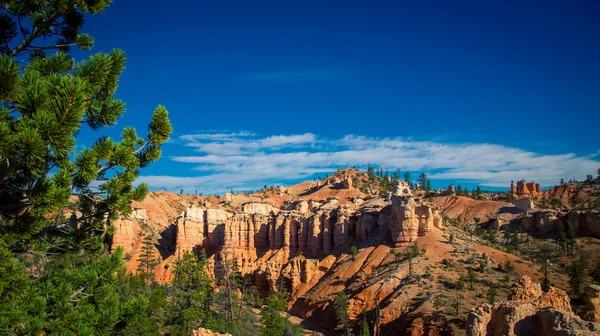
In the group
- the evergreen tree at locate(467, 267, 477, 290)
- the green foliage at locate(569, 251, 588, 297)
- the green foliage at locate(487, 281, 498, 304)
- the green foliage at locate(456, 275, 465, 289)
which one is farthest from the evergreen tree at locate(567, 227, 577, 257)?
the green foliage at locate(456, 275, 465, 289)

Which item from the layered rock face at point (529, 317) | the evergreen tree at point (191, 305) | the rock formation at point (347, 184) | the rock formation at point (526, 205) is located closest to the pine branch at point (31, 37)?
the layered rock face at point (529, 317)

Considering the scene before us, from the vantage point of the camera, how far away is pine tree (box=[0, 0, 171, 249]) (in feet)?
23.6

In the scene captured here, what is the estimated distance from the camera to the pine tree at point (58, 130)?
283 inches

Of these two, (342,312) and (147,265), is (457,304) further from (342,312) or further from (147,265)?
(147,265)

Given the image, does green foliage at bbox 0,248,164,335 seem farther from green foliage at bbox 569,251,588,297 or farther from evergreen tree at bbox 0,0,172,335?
green foliage at bbox 569,251,588,297

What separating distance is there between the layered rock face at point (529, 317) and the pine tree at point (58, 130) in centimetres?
1366

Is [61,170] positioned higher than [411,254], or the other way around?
[61,170]

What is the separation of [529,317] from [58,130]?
55.3 feet

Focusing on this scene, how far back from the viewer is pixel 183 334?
118 feet

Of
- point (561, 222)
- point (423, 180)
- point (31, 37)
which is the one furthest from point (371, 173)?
point (31, 37)

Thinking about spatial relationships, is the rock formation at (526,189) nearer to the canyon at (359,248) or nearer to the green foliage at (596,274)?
the canyon at (359,248)

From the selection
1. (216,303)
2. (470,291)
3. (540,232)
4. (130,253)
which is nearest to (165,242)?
(130,253)

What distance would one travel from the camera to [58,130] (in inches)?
286

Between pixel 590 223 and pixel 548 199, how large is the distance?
45403 millimetres
